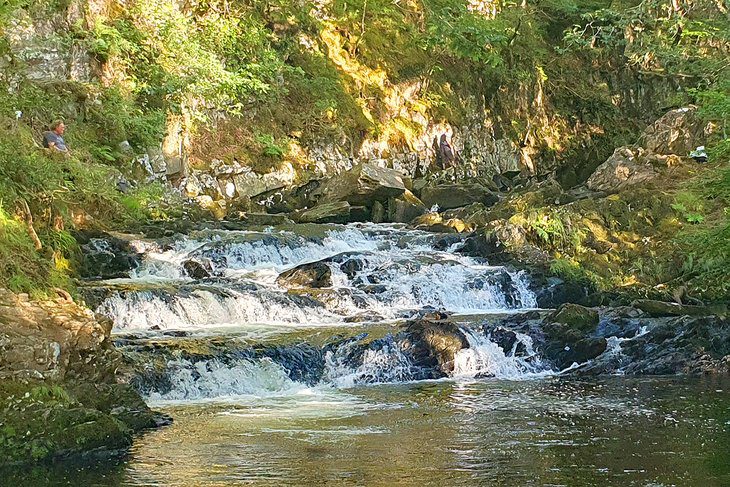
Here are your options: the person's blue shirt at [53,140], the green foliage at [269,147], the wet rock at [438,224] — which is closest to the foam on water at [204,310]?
the person's blue shirt at [53,140]

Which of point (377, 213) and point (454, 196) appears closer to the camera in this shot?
point (377, 213)

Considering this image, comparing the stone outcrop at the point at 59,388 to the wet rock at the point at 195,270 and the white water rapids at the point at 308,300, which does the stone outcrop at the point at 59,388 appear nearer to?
the white water rapids at the point at 308,300

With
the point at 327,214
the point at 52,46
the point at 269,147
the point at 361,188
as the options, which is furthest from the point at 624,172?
the point at 52,46

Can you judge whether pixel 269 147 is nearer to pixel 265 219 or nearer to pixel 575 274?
pixel 265 219

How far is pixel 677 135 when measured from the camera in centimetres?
2377

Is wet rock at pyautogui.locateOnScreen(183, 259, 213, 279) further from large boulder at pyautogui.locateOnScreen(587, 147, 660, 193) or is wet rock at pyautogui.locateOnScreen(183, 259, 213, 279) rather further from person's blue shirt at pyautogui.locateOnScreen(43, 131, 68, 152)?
large boulder at pyautogui.locateOnScreen(587, 147, 660, 193)

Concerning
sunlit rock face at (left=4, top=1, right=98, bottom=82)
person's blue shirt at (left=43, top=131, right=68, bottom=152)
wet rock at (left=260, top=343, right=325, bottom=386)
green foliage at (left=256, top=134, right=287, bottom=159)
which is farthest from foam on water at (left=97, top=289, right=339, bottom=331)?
→ green foliage at (left=256, top=134, right=287, bottom=159)

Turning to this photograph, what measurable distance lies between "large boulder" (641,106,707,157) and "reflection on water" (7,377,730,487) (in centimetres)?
1462

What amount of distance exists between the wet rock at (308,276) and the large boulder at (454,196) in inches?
353

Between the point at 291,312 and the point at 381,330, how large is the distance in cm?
189

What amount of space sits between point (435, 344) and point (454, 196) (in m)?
13.4

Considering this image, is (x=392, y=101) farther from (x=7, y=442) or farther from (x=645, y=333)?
(x=7, y=442)

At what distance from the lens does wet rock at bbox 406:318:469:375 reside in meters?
11.7

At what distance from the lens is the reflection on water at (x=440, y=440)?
603cm
